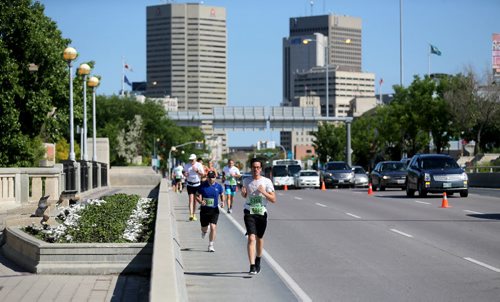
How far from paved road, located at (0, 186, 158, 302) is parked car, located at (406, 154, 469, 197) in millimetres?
24108

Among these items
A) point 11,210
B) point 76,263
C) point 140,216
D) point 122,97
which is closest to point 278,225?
point 140,216

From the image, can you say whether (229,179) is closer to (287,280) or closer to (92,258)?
(92,258)

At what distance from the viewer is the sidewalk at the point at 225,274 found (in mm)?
11578

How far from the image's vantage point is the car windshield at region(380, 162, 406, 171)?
49000 millimetres

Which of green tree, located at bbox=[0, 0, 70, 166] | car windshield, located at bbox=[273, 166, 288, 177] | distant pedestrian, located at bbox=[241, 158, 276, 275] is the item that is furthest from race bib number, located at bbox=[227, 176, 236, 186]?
car windshield, located at bbox=[273, 166, 288, 177]

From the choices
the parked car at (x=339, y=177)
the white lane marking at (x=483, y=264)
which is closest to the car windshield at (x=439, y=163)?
the parked car at (x=339, y=177)

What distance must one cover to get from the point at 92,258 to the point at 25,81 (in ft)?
111

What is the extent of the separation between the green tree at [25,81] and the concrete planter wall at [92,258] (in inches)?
1210

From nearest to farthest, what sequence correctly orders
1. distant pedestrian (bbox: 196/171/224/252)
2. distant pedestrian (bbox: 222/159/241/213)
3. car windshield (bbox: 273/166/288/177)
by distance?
distant pedestrian (bbox: 196/171/224/252)
distant pedestrian (bbox: 222/159/241/213)
car windshield (bbox: 273/166/288/177)

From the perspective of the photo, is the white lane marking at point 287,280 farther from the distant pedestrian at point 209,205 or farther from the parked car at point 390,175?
the parked car at point 390,175

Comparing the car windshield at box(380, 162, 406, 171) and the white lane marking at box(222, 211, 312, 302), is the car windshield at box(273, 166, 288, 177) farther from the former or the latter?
the white lane marking at box(222, 211, 312, 302)

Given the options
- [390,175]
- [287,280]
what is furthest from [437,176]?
[287,280]

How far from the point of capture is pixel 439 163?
37.0 metres

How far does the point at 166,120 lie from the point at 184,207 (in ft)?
257
